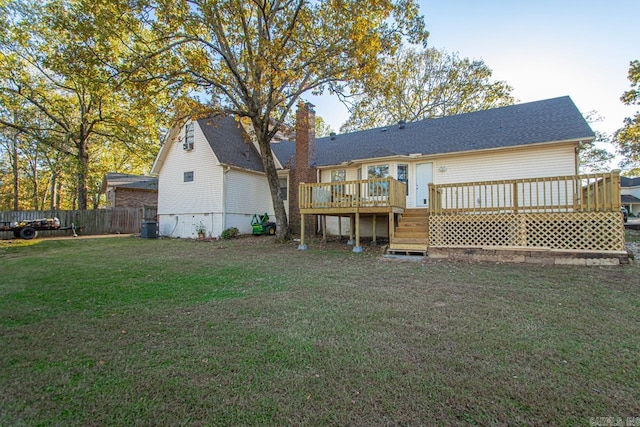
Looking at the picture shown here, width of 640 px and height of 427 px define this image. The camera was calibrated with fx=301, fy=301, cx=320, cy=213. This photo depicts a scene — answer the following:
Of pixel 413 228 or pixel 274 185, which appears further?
pixel 274 185

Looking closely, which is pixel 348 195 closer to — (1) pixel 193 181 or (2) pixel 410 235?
(2) pixel 410 235

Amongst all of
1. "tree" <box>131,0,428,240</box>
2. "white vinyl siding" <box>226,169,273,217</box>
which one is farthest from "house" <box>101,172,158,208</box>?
"tree" <box>131,0,428,240</box>

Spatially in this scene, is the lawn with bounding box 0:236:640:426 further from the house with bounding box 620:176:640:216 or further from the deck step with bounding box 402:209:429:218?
the house with bounding box 620:176:640:216

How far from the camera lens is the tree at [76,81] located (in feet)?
31.9

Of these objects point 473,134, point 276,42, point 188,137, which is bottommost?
point 473,134

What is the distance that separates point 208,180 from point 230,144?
8.01 feet

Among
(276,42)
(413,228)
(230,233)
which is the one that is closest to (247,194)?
(230,233)

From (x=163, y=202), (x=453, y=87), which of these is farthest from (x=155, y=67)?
(x=453, y=87)

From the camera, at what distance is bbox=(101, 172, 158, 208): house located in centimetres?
2422

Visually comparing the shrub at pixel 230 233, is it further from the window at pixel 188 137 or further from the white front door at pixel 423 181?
the white front door at pixel 423 181

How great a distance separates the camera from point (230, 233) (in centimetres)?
1434

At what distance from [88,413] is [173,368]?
64 cm

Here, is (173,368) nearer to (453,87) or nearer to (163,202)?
(163,202)

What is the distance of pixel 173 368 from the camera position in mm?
2609
